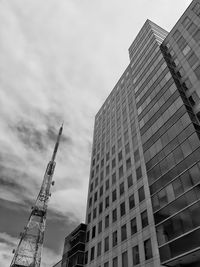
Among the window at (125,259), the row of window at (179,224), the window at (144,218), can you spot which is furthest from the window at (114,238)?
the row of window at (179,224)

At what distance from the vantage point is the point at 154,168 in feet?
106

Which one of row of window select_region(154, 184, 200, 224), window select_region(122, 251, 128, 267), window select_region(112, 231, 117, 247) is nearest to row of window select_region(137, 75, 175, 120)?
row of window select_region(154, 184, 200, 224)

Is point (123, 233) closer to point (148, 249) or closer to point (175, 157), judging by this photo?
point (148, 249)

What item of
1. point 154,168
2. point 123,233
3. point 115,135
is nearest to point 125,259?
point 123,233

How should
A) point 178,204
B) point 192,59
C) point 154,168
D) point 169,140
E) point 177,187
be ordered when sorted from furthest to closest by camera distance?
1. point 192,59
2. point 154,168
3. point 169,140
4. point 177,187
5. point 178,204

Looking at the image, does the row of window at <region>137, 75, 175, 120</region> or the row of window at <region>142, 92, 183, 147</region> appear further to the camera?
the row of window at <region>137, 75, 175, 120</region>

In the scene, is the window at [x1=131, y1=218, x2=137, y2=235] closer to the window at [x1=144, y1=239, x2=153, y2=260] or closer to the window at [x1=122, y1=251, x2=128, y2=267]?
the window at [x1=122, y1=251, x2=128, y2=267]

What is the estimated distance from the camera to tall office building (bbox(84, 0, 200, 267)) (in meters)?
24.5

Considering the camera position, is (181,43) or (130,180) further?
(181,43)

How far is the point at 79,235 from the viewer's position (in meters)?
45.5

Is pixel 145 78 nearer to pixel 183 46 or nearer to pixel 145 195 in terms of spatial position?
pixel 183 46

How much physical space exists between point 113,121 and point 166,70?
78.3ft

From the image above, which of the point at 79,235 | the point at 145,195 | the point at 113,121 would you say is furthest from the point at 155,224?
the point at 113,121

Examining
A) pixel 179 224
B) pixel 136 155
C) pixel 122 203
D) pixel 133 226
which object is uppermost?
pixel 136 155
